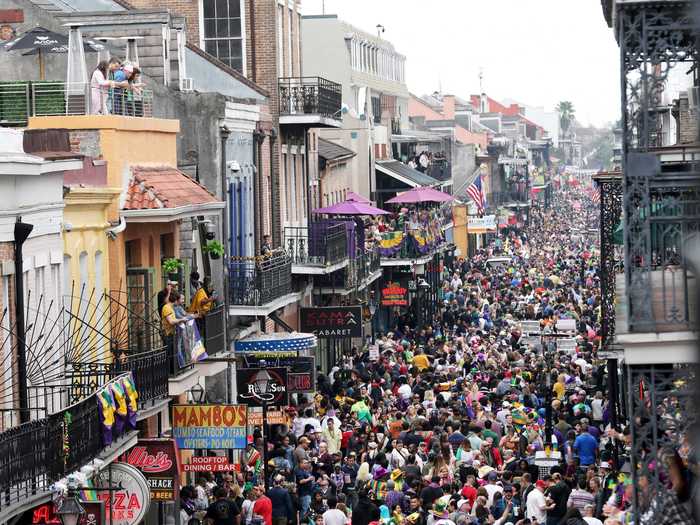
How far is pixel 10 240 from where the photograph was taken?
19.1 meters

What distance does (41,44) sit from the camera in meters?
26.2

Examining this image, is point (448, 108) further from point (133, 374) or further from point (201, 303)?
point (133, 374)

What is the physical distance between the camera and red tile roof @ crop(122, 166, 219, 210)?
81.3 ft

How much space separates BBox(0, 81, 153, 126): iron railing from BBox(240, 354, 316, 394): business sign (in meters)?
6.79

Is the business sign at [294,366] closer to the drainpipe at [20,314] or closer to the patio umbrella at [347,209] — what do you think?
the patio umbrella at [347,209]

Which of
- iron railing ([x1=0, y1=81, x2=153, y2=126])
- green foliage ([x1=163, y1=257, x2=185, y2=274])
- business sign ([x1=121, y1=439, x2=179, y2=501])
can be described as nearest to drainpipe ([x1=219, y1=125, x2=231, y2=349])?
iron railing ([x1=0, y1=81, x2=153, y2=126])

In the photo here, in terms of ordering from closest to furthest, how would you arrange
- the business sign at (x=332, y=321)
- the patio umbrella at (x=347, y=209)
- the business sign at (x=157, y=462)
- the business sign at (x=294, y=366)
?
the business sign at (x=157, y=462)
the business sign at (x=294, y=366)
the business sign at (x=332, y=321)
the patio umbrella at (x=347, y=209)

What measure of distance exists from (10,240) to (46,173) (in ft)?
4.72

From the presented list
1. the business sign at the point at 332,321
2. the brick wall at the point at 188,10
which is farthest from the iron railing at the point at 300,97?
the business sign at the point at 332,321

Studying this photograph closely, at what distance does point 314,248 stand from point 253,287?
25.8 ft

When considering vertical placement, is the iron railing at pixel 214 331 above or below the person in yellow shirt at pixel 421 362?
above

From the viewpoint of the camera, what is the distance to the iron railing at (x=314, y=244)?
41344mm

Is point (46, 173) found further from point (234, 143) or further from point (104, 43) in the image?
point (234, 143)

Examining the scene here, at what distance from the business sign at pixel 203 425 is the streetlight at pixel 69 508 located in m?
6.95
